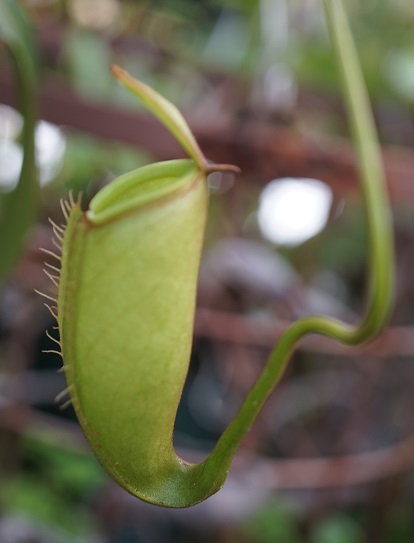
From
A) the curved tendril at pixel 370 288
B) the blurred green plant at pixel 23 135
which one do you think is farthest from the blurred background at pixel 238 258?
the curved tendril at pixel 370 288

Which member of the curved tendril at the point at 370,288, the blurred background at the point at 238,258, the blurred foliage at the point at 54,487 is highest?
the curved tendril at the point at 370,288

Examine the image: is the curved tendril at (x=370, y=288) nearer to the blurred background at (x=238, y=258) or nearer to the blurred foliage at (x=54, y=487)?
the blurred background at (x=238, y=258)

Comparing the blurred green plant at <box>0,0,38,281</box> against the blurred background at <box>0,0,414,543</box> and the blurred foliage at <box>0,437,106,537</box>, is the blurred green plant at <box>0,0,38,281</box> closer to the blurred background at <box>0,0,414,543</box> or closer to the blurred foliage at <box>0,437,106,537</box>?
the blurred background at <box>0,0,414,543</box>

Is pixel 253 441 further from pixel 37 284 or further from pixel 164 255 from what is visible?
pixel 164 255

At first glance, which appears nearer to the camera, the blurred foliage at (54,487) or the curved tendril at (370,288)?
the curved tendril at (370,288)

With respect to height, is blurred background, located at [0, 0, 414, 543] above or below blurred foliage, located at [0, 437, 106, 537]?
above

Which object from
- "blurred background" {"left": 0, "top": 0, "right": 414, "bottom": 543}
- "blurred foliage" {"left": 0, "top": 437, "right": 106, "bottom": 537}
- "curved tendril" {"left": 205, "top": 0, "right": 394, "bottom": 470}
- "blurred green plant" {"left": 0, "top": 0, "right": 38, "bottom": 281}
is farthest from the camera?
"blurred foliage" {"left": 0, "top": 437, "right": 106, "bottom": 537}

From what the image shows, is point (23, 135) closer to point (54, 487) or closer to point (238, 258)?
point (238, 258)

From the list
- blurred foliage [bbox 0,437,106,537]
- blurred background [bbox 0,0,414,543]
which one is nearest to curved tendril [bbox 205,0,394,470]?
blurred background [bbox 0,0,414,543]

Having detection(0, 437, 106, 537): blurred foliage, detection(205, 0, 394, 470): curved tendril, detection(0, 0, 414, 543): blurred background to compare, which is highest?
detection(205, 0, 394, 470): curved tendril
